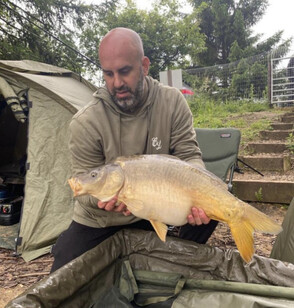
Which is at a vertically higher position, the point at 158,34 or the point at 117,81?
the point at 158,34

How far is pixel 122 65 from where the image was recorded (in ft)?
4.42

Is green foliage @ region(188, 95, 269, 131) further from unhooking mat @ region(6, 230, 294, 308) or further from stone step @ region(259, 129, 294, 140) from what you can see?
unhooking mat @ region(6, 230, 294, 308)

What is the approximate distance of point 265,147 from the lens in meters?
3.35

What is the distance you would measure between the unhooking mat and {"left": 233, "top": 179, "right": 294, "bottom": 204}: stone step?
1452 millimetres

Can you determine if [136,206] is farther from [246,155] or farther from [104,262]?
[246,155]

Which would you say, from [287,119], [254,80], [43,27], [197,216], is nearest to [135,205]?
[197,216]

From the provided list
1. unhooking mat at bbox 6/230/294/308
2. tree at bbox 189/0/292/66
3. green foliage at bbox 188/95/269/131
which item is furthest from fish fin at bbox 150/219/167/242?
tree at bbox 189/0/292/66

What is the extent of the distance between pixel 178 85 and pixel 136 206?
7.85ft

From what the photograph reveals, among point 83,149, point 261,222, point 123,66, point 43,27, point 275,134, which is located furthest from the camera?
point 43,27

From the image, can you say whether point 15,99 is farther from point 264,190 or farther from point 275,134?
point 275,134

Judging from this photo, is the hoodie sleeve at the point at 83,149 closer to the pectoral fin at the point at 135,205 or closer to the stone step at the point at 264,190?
the pectoral fin at the point at 135,205

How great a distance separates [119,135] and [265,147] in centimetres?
233

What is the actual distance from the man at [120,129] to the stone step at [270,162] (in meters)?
1.66

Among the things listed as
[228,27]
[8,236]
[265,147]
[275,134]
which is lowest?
[8,236]
